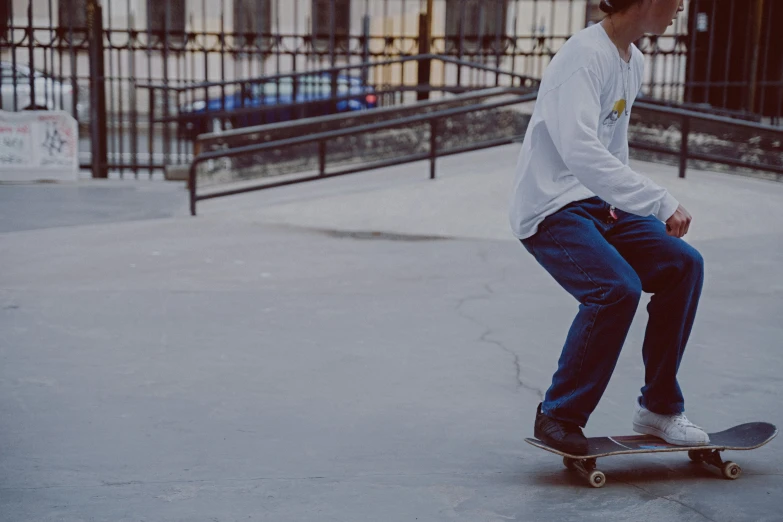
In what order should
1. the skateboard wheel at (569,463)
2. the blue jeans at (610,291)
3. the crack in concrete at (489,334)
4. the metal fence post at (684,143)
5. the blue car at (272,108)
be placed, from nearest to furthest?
the blue jeans at (610,291) < the skateboard wheel at (569,463) < the crack in concrete at (489,334) < the metal fence post at (684,143) < the blue car at (272,108)

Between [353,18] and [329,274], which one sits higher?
[353,18]

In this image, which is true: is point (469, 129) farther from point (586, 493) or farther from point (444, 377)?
point (586, 493)

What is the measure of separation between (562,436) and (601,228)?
0.74 metres

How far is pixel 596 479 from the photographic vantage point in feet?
11.2

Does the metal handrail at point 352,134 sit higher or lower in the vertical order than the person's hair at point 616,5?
lower

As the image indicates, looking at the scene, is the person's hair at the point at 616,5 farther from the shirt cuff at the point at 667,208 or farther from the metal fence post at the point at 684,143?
the metal fence post at the point at 684,143

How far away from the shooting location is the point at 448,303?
20.8 feet

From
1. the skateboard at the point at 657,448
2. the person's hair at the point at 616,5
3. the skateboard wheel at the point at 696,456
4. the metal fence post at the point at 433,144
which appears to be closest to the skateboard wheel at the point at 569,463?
the skateboard at the point at 657,448

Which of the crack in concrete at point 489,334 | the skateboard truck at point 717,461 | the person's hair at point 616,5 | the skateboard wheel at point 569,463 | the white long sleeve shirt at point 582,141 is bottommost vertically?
the crack in concrete at point 489,334

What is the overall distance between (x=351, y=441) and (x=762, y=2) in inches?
432

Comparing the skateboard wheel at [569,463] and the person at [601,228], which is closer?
the person at [601,228]

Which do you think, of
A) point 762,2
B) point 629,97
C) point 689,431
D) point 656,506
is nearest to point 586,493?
point 656,506

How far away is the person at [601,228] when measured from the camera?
321 cm

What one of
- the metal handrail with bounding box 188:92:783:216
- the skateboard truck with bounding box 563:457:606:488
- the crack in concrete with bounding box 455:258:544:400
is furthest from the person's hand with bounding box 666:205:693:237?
the metal handrail with bounding box 188:92:783:216
